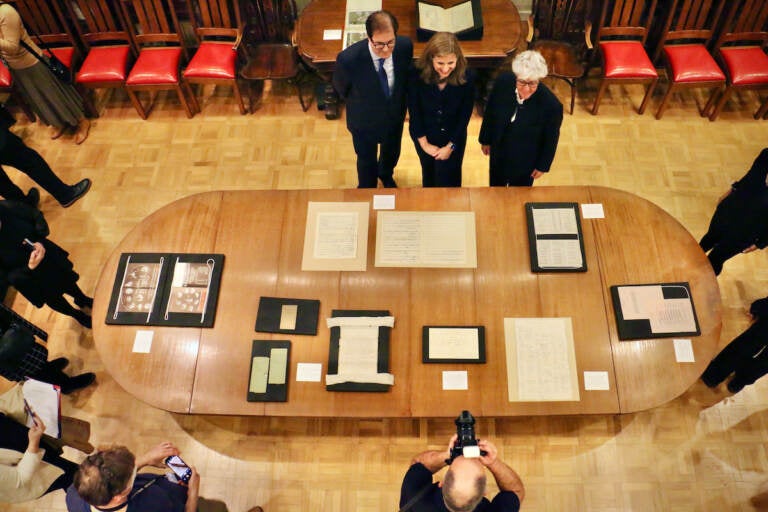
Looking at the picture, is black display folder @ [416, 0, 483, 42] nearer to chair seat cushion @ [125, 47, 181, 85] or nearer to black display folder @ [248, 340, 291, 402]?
chair seat cushion @ [125, 47, 181, 85]

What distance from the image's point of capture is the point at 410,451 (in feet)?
11.7

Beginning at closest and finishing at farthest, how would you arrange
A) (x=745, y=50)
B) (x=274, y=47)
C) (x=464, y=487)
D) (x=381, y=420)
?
(x=464, y=487)
(x=381, y=420)
(x=745, y=50)
(x=274, y=47)

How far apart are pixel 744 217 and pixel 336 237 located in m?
2.53

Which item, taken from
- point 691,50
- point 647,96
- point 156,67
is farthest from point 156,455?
point 691,50

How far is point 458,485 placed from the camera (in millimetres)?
2170

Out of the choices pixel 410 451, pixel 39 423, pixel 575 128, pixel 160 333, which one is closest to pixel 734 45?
pixel 575 128

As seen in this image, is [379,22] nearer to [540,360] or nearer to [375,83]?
[375,83]

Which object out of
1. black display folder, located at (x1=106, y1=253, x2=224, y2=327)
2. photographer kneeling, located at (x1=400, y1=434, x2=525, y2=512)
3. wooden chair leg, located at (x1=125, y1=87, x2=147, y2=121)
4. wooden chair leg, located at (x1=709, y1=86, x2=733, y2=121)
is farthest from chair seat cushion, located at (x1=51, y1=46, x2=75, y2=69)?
wooden chair leg, located at (x1=709, y1=86, x2=733, y2=121)

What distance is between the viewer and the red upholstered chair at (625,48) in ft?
15.3

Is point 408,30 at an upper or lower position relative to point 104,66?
Result: upper

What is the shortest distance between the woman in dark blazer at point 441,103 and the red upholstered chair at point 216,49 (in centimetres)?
209

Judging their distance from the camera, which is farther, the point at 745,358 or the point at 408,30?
the point at 408,30

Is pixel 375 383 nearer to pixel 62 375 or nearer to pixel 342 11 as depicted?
pixel 62 375

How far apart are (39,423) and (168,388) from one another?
2.04 feet
